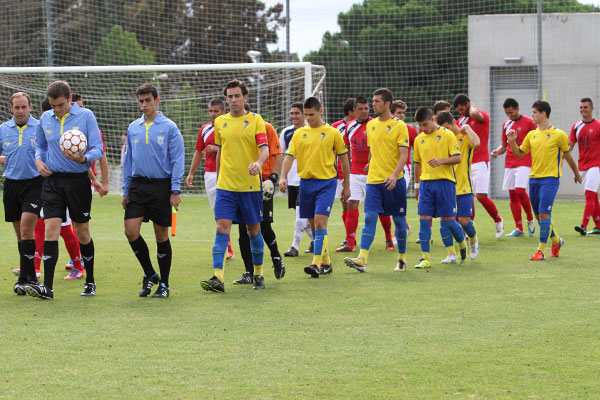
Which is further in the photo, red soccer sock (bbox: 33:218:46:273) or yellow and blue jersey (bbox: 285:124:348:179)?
red soccer sock (bbox: 33:218:46:273)

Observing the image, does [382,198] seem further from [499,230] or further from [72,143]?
[499,230]

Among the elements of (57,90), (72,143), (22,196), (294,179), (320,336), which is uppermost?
A: (57,90)

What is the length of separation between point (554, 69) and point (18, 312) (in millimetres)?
20913

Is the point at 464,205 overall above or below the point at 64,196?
Result: below

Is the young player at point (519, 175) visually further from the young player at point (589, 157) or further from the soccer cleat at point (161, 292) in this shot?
the soccer cleat at point (161, 292)

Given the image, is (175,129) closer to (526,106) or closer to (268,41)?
(526,106)

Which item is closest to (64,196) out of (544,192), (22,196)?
(22,196)

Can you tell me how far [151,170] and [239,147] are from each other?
96cm

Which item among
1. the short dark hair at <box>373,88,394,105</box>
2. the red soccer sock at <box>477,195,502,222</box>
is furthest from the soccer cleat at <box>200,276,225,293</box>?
the red soccer sock at <box>477,195,502,222</box>

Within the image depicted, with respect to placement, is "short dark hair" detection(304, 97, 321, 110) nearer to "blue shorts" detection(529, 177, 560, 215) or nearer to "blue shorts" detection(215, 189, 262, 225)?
"blue shorts" detection(215, 189, 262, 225)

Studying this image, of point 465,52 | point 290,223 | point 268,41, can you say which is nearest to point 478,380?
point 290,223

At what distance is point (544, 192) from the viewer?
10.8 metres

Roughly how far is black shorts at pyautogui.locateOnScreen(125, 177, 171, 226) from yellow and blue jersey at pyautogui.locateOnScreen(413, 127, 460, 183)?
3.50 meters

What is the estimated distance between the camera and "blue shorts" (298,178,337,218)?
9.59 metres
